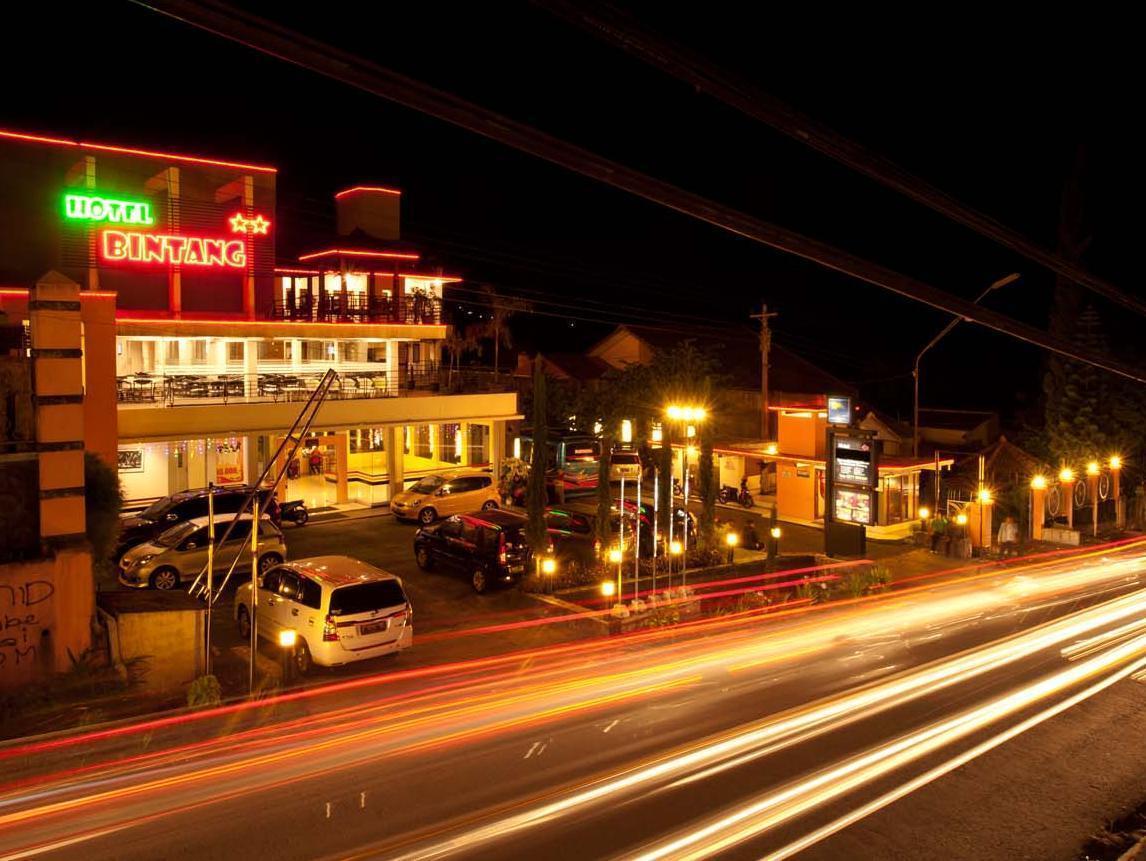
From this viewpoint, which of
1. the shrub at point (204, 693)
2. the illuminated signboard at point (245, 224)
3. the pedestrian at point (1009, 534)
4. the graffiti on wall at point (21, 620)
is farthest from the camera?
the pedestrian at point (1009, 534)

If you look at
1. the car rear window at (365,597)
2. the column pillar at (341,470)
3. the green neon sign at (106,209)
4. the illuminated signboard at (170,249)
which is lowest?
the car rear window at (365,597)

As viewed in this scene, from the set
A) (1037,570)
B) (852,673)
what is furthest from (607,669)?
(1037,570)

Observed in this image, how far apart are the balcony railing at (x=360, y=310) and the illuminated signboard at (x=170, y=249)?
2.34 meters

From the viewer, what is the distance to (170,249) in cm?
2730

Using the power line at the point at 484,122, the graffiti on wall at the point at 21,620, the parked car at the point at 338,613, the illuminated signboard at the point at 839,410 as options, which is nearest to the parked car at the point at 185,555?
the parked car at the point at 338,613

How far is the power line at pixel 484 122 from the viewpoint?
425 centimetres

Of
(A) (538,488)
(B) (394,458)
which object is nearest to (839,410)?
(A) (538,488)

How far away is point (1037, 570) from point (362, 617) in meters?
21.9

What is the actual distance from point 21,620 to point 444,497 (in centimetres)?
1551

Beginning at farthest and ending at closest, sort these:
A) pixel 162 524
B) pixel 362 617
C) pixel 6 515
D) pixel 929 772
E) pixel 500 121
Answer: pixel 162 524 < pixel 362 617 < pixel 6 515 < pixel 929 772 < pixel 500 121

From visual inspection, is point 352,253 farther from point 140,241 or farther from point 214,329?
point 140,241

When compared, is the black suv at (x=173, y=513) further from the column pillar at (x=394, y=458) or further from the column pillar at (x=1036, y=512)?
the column pillar at (x=1036, y=512)

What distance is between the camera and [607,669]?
14.6 metres

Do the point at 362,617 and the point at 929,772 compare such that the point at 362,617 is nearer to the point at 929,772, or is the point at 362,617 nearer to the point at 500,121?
the point at 929,772
